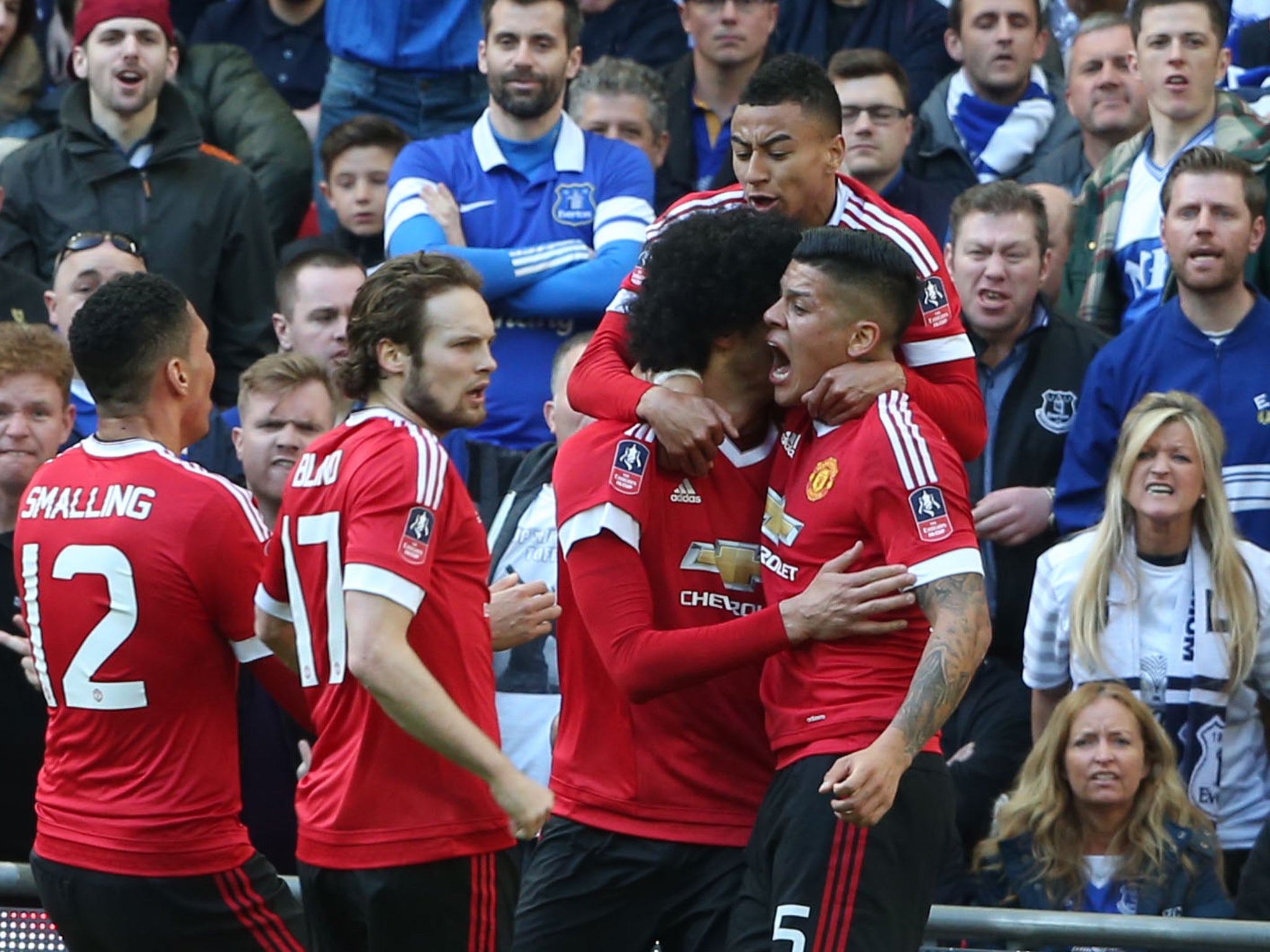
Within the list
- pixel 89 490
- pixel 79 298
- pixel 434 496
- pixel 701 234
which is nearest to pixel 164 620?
pixel 89 490

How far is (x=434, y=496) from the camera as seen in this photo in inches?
175

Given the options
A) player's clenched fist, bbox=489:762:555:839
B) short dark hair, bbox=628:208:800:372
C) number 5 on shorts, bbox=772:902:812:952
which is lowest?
number 5 on shorts, bbox=772:902:812:952

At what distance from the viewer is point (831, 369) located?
444 centimetres

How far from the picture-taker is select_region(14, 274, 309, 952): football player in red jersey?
481 centimetres

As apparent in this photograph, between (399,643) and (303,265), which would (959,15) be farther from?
(399,643)

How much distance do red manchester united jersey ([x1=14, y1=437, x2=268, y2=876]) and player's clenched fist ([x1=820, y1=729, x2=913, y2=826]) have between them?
1.57 metres

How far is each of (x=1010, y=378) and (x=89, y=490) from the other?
3750mm

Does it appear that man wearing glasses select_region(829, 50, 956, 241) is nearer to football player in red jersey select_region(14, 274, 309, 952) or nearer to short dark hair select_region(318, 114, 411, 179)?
short dark hair select_region(318, 114, 411, 179)

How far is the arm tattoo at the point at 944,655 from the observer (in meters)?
4.06

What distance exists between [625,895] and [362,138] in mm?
4983

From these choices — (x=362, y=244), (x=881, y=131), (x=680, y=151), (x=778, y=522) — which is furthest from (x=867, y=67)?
(x=778, y=522)

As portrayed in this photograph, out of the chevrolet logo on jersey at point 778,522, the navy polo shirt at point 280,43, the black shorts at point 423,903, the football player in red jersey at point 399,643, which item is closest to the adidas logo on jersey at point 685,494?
the chevrolet logo on jersey at point 778,522

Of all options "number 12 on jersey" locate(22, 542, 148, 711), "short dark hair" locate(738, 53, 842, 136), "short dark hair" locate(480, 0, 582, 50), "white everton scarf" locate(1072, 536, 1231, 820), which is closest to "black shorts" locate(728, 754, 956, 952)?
"number 12 on jersey" locate(22, 542, 148, 711)

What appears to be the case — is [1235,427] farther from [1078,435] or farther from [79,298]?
[79,298]
